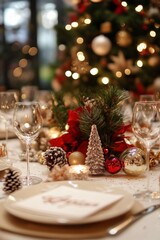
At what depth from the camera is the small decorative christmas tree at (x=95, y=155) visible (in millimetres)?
1328

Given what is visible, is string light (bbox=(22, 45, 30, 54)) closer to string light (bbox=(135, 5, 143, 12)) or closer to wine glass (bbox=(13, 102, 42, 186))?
string light (bbox=(135, 5, 143, 12))

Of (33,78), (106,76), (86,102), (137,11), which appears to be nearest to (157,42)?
(137,11)

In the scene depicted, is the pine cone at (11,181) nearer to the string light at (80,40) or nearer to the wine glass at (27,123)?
the wine glass at (27,123)

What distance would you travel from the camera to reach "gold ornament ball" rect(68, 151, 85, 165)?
4.52 ft

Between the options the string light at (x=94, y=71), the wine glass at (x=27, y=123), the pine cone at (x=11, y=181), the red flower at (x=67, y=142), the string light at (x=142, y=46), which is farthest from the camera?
the string light at (x=94, y=71)

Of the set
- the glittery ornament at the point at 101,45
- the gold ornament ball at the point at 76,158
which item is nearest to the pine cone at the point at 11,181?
the gold ornament ball at the point at 76,158

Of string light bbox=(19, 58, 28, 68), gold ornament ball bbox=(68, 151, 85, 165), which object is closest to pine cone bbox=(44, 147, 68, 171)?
gold ornament ball bbox=(68, 151, 85, 165)

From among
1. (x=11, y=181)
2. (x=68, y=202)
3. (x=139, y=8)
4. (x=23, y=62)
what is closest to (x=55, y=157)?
(x=11, y=181)

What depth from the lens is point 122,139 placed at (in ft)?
4.68

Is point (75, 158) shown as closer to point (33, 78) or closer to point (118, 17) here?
point (118, 17)

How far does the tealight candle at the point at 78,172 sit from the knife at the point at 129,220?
10.7 inches

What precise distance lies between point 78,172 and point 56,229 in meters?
0.38

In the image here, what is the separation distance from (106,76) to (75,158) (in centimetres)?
189

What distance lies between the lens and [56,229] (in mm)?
876
